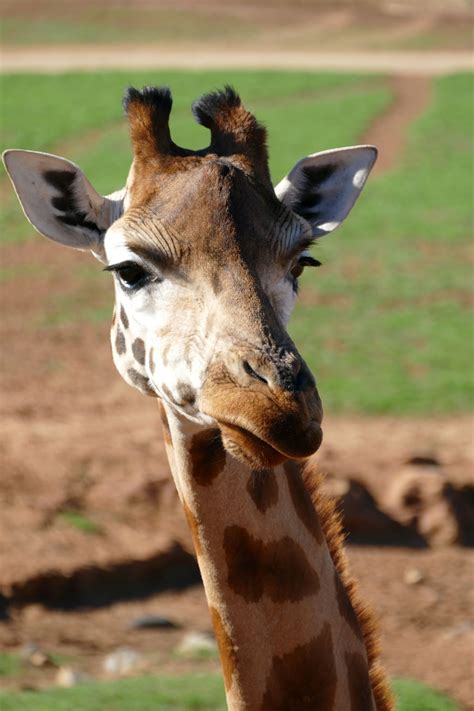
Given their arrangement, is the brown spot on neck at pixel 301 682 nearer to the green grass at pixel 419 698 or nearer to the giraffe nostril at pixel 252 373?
the giraffe nostril at pixel 252 373

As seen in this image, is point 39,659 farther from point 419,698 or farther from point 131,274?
point 131,274

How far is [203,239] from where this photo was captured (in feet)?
14.4

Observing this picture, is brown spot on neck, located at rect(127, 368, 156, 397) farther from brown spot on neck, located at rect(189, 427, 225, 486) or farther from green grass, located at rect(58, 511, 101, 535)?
green grass, located at rect(58, 511, 101, 535)

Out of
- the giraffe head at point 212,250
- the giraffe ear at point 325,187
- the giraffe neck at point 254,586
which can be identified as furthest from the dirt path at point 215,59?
the giraffe neck at point 254,586

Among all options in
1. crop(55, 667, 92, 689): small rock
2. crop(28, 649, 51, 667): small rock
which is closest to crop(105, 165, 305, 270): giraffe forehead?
crop(55, 667, 92, 689): small rock

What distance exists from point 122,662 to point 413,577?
9.42 feet

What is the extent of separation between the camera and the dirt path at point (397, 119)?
107 feet

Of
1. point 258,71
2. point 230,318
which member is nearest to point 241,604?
point 230,318

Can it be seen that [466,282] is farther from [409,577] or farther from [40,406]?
[409,577]

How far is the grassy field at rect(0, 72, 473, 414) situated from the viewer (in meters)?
16.4

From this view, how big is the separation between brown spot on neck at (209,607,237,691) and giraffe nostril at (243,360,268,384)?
1059 millimetres

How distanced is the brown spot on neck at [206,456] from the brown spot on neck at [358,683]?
0.86 meters

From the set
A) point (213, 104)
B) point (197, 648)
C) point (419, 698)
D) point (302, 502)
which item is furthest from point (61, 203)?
point (197, 648)

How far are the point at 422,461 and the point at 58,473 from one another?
11.2ft
